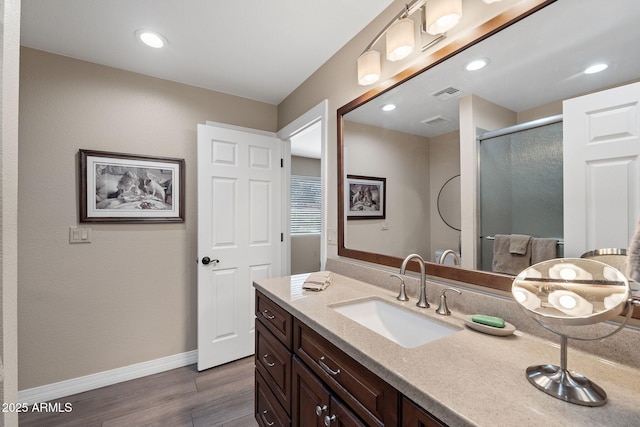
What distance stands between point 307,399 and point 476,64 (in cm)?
153

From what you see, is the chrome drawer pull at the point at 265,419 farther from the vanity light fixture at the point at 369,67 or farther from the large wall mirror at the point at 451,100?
the vanity light fixture at the point at 369,67

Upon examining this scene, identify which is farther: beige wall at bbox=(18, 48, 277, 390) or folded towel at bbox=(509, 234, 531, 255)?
beige wall at bbox=(18, 48, 277, 390)

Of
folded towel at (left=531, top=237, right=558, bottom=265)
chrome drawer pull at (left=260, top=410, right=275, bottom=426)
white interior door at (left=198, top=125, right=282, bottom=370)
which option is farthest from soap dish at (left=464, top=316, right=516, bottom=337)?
white interior door at (left=198, top=125, right=282, bottom=370)

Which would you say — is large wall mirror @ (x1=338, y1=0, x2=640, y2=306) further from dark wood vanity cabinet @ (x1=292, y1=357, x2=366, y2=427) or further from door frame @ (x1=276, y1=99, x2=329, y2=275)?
dark wood vanity cabinet @ (x1=292, y1=357, x2=366, y2=427)

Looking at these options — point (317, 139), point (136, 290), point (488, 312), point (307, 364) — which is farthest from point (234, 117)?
point (488, 312)

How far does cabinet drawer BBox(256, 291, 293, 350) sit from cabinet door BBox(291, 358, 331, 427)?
0.41ft

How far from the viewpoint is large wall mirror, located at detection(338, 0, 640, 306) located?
0.80 m

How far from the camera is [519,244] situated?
0.96m

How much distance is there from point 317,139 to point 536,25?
2.80m

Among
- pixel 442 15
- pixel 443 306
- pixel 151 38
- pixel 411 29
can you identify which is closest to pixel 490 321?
pixel 443 306

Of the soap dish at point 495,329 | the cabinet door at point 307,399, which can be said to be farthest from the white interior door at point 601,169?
the cabinet door at point 307,399

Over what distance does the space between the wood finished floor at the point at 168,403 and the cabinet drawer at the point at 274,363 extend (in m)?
0.53

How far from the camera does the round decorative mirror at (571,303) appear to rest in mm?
568

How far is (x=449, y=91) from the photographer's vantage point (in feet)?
3.91
